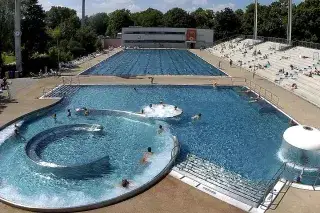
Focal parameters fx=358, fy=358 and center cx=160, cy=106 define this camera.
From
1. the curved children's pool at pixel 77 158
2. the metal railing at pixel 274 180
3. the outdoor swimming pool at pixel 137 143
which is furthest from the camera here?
the outdoor swimming pool at pixel 137 143

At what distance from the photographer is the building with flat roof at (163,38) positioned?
78625 mm

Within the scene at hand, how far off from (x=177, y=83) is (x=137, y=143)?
1490cm

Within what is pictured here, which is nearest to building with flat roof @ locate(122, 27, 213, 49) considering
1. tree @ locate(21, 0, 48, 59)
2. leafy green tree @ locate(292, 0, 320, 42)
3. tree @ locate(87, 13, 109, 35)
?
leafy green tree @ locate(292, 0, 320, 42)

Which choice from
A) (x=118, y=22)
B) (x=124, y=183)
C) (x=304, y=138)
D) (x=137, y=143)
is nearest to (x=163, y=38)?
(x=118, y=22)

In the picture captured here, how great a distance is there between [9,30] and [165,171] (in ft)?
107

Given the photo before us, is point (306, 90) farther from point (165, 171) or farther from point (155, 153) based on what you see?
point (165, 171)

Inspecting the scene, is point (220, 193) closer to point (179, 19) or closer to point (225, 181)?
point (225, 181)

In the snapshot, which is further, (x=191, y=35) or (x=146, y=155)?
(x=191, y=35)

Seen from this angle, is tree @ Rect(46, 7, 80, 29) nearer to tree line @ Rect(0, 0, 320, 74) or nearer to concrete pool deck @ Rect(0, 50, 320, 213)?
tree line @ Rect(0, 0, 320, 74)

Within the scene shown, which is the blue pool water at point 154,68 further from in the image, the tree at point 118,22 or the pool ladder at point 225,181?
the tree at point 118,22

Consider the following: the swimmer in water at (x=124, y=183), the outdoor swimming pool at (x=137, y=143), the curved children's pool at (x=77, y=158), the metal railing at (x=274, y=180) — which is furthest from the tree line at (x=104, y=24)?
the metal railing at (x=274, y=180)

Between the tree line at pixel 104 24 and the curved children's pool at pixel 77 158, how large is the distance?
830 inches

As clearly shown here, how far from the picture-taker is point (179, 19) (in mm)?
93500

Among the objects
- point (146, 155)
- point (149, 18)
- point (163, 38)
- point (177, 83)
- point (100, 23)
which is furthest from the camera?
point (100, 23)
